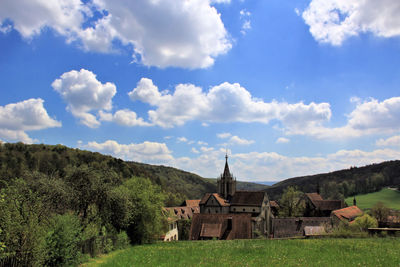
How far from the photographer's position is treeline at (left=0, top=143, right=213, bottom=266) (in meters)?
14.6

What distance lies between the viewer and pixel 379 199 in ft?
503

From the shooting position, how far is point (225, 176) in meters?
99.4

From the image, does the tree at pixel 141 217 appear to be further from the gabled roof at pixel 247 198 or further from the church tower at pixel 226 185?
the church tower at pixel 226 185

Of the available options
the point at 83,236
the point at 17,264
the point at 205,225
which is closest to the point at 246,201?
the point at 205,225

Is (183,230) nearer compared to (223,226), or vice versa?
(223,226)

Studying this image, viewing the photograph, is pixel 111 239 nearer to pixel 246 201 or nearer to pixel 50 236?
pixel 50 236

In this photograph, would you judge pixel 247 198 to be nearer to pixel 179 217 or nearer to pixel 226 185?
pixel 226 185

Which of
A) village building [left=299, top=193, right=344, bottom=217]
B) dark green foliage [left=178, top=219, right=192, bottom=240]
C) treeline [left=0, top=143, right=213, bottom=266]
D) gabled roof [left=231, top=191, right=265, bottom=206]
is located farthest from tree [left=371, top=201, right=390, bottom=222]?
treeline [left=0, top=143, right=213, bottom=266]

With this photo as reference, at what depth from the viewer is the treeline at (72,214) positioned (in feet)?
48.0

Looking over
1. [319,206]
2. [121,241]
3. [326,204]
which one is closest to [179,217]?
[319,206]

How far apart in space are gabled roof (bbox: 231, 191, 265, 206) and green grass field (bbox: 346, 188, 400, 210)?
262 ft

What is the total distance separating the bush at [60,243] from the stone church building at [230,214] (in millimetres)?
33815

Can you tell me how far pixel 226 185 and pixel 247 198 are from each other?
39.0 ft

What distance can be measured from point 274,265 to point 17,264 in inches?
526
